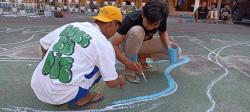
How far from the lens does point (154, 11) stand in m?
3.72

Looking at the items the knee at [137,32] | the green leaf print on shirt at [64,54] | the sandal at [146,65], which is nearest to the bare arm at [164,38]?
the knee at [137,32]

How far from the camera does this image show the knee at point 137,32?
400cm

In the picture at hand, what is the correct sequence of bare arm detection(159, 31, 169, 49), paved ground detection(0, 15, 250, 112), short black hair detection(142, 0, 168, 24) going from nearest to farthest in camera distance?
1. paved ground detection(0, 15, 250, 112)
2. short black hair detection(142, 0, 168, 24)
3. bare arm detection(159, 31, 169, 49)

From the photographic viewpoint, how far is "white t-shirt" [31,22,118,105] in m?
Answer: 2.56

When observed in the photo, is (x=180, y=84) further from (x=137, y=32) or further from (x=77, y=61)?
(x=77, y=61)

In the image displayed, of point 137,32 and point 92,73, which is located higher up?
point 137,32

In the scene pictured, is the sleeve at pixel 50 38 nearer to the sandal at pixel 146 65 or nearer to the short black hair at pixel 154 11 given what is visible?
the short black hair at pixel 154 11

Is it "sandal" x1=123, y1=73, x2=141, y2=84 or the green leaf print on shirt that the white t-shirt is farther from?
"sandal" x1=123, y1=73, x2=141, y2=84

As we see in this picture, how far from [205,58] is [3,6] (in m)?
11.4

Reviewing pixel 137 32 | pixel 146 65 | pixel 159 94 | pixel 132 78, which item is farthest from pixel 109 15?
pixel 146 65

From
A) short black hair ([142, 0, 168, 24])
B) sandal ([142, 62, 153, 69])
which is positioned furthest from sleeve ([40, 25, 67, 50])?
sandal ([142, 62, 153, 69])

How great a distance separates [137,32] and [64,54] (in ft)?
5.18

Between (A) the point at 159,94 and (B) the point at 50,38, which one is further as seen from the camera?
(A) the point at 159,94

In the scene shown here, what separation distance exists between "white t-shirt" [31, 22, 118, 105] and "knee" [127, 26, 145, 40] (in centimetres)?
133
